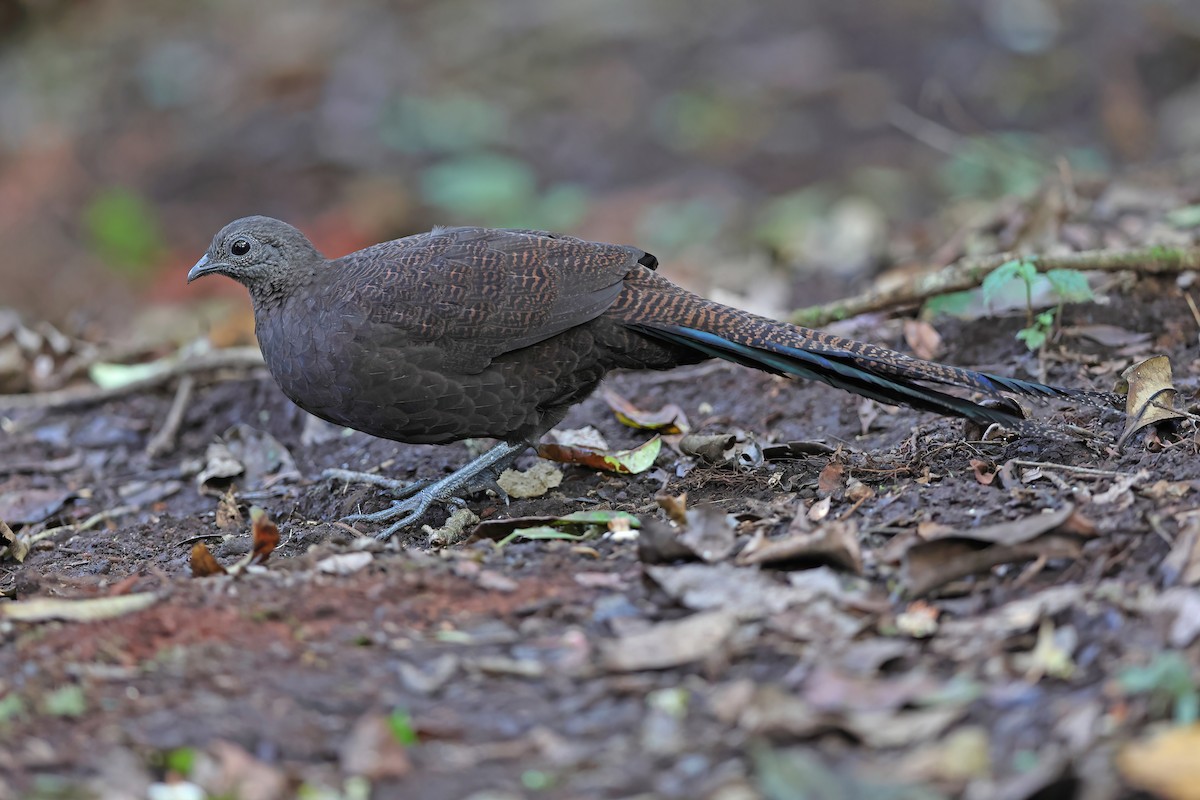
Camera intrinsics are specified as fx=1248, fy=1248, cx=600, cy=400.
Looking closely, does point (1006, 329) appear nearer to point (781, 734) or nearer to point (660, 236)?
point (781, 734)

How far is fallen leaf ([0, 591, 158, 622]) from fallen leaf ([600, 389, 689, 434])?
101 inches

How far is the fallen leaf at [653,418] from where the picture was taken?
5.49 metres

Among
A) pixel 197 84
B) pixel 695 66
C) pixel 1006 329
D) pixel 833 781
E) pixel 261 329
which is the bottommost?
pixel 833 781

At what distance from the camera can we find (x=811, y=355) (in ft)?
15.0

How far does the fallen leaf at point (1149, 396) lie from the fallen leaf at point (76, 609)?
124 inches

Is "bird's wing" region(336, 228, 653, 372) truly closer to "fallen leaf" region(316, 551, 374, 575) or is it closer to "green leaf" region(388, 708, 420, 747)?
"fallen leaf" region(316, 551, 374, 575)

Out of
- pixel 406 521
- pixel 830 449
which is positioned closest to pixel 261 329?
pixel 406 521

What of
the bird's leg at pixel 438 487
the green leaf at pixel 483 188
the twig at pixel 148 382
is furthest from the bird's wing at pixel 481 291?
the green leaf at pixel 483 188

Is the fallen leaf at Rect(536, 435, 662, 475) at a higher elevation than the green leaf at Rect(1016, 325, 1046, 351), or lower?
lower

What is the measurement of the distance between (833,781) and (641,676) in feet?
2.05

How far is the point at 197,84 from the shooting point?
13.1 metres

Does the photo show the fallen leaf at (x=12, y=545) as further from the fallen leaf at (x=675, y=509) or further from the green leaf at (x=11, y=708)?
the fallen leaf at (x=675, y=509)

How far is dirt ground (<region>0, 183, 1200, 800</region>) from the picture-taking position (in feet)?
8.42

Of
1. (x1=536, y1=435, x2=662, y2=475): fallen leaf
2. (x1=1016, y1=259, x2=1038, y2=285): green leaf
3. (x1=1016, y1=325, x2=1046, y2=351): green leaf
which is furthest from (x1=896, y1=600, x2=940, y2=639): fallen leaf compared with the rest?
(x1=1016, y1=325, x2=1046, y2=351): green leaf
